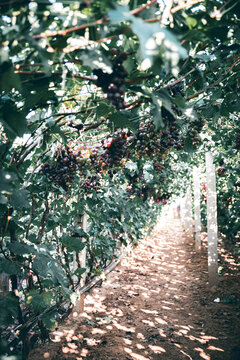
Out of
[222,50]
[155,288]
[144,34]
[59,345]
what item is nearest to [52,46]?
[144,34]

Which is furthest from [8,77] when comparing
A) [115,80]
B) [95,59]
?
[115,80]

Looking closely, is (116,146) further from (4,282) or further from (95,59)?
(4,282)

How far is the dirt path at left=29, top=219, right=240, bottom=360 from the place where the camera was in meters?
2.43

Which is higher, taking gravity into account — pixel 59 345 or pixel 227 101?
pixel 227 101

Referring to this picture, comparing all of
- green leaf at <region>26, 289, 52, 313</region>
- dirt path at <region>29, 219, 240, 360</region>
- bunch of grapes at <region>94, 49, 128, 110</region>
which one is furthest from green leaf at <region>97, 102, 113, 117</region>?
dirt path at <region>29, 219, 240, 360</region>

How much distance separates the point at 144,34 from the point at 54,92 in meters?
0.66

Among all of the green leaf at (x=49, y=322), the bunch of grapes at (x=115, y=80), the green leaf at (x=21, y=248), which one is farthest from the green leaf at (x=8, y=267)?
the bunch of grapes at (x=115, y=80)

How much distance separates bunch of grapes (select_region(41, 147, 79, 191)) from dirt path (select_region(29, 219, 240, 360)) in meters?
1.66

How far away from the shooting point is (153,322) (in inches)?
123

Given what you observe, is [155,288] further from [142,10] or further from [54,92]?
[142,10]

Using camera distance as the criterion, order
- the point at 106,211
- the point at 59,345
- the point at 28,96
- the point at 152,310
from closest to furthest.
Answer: the point at 28,96 → the point at 59,345 → the point at 152,310 → the point at 106,211

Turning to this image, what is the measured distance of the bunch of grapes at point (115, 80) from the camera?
1010mm

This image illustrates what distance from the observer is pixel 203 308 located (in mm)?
3568

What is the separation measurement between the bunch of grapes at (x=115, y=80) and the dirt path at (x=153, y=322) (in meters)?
2.37
